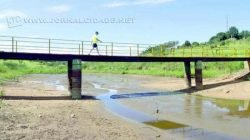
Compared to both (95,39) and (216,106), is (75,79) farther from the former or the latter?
(216,106)

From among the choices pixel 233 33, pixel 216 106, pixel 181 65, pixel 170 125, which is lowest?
pixel 170 125

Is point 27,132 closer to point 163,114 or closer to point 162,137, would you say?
point 162,137

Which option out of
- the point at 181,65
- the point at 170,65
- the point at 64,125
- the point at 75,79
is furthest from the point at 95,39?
the point at 170,65

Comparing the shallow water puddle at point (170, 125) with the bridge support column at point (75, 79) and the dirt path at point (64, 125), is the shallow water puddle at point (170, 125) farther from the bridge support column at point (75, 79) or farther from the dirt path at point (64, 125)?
the bridge support column at point (75, 79)

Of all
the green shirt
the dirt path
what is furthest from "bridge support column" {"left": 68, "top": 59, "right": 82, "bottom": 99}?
the dirt path

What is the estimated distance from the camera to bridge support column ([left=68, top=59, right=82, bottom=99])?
31547 millimetres

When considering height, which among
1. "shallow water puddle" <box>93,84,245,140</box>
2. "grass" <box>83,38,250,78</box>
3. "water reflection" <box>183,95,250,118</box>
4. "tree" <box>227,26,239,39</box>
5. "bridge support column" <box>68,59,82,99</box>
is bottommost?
"shallow water puddle" <box>93,84,245,140</box>

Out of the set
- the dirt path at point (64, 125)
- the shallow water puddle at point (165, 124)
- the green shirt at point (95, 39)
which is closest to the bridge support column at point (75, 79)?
the green shirt at point (95, 39)

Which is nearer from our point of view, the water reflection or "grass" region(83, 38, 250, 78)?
the water reflection

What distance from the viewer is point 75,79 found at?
1254 inches

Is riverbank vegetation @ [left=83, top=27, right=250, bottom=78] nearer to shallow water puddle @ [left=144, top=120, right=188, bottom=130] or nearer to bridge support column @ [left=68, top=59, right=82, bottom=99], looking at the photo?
bridge support column @ [left=68, top=59, right=82, bottom=99]

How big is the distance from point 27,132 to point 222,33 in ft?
383

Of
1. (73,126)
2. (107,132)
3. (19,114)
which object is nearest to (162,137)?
(107,132)

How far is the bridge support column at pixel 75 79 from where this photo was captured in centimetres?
3155
